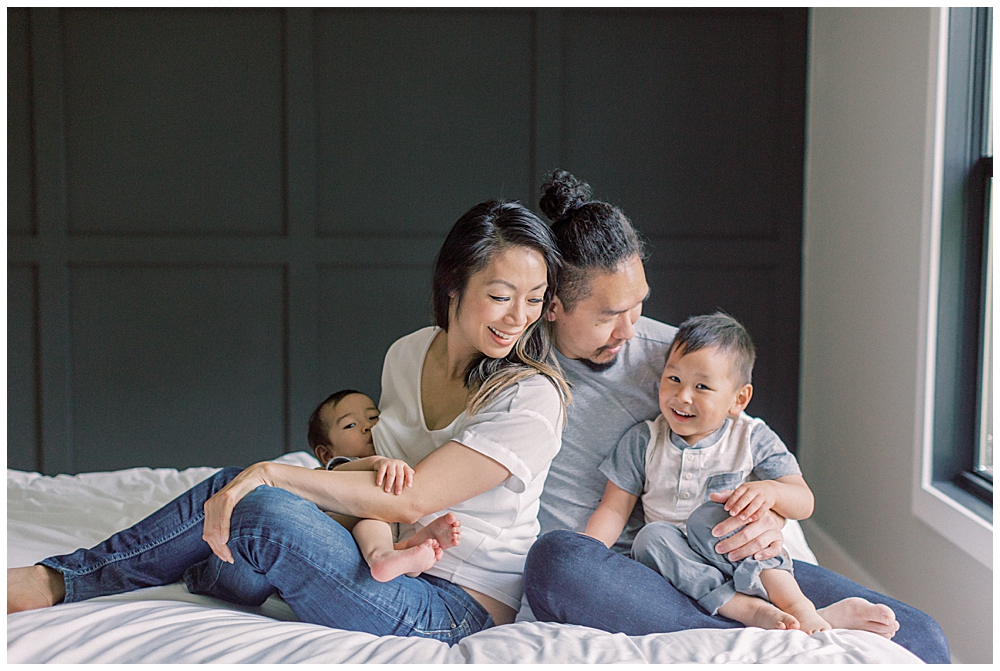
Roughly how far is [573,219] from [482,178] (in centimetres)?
165

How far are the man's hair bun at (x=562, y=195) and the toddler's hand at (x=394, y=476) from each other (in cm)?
59

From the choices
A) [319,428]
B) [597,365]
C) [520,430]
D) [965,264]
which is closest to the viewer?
[520,430]

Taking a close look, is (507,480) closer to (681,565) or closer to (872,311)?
(681,565)

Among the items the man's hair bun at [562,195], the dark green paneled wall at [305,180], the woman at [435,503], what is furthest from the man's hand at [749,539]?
the dark green paneled wall at [305,180]

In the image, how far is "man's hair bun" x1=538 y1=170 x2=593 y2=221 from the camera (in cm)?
158

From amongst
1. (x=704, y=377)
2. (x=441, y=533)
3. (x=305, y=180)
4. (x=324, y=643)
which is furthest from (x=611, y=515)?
(x=305, y=180)

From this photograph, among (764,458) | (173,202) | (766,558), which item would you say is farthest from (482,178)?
(766,558)

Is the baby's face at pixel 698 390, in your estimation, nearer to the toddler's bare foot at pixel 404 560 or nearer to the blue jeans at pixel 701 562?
the blue jeans at pixel 701 562

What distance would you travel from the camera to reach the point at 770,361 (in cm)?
323

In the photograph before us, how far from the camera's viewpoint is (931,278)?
83.6 inches

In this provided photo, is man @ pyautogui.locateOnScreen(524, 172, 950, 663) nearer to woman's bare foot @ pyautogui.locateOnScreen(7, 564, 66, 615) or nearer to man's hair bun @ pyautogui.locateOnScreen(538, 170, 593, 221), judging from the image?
man's hair bun @ pyautogui.locateOnScreen(538, 170, 593, 221)

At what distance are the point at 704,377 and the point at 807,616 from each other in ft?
A: 1.47

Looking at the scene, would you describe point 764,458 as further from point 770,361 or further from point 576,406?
point 770,361

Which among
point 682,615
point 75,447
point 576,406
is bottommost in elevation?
point 75,447
